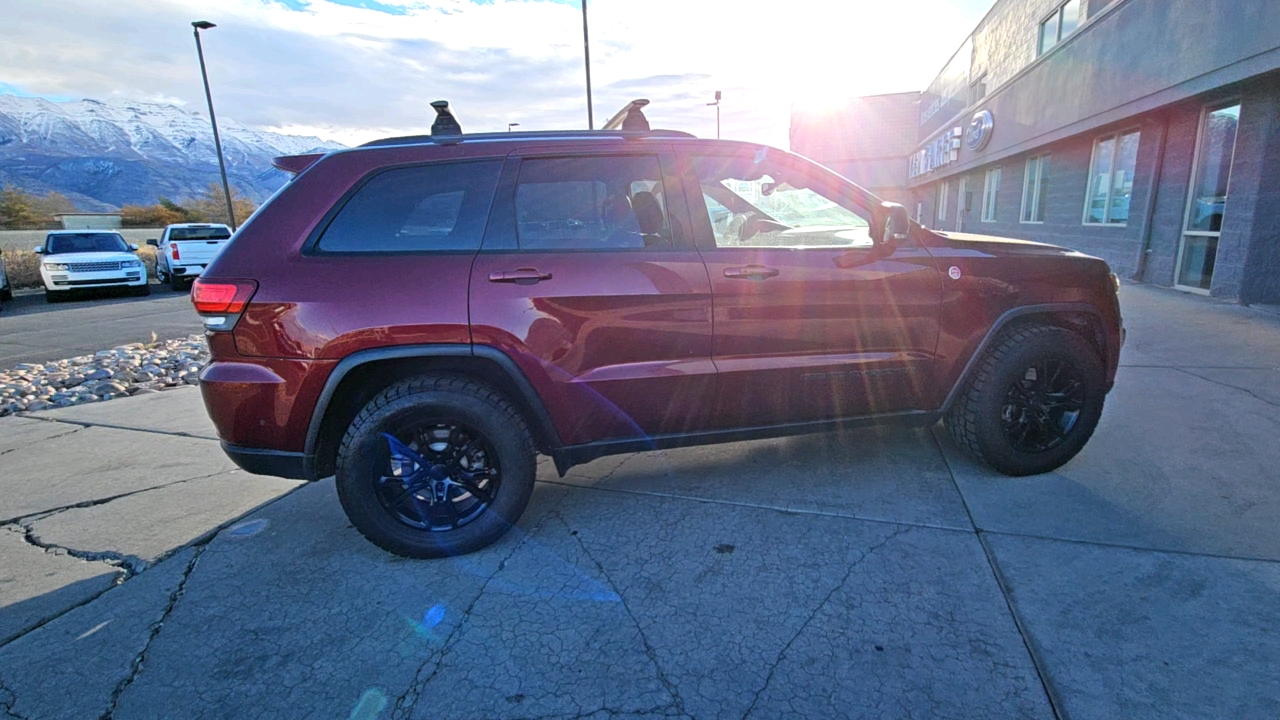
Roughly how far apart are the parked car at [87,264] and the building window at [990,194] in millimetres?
23452

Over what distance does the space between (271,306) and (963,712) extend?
293 centimetres

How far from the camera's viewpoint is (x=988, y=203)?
64.5ft

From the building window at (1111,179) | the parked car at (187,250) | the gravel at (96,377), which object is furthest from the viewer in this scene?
the parked car at (187,250)

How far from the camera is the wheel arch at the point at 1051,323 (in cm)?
333

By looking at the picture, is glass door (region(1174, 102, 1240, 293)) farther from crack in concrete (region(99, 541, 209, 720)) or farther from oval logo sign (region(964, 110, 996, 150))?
crack in concrete (region(99, 541, 209, 720))

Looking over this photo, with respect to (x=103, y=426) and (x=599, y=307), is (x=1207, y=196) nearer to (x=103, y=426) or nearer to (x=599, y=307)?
(x=599, y=307)

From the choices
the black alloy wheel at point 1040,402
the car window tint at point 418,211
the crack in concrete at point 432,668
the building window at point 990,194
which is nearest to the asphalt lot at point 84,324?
the car window tint at point 418,211

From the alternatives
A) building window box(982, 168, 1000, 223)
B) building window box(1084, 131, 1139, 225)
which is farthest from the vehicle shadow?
building window box(982, 168, 1000, 223)

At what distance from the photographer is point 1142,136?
404 inches

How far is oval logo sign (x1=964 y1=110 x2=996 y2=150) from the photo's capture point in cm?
1670

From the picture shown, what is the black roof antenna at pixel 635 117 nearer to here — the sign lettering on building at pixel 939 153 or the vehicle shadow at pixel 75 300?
the vehicle shadow at pixel 75 300

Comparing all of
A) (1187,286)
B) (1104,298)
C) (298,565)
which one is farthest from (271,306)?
(1187,286)

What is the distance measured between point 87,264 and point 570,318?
17.3 metres

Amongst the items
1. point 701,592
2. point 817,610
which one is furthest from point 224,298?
point 817,610
